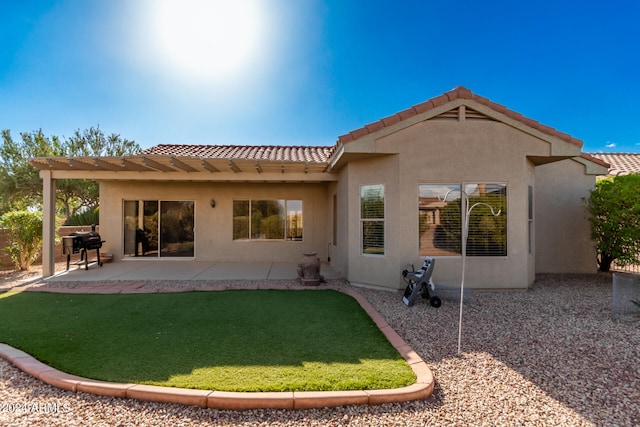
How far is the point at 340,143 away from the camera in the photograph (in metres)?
7.83

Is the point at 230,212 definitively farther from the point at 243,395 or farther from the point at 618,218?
the point at 618,218

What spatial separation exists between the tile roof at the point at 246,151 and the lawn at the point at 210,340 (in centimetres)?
707

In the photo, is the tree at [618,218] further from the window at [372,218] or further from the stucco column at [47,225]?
the stucco column at [47,225]

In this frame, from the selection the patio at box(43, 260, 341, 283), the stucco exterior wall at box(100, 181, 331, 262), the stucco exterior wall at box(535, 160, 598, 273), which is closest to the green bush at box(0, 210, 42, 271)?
the patio at box(43, 260, 341, 283)

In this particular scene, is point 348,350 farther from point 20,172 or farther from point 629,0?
point 20,172

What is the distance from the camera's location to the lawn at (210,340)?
139 inches

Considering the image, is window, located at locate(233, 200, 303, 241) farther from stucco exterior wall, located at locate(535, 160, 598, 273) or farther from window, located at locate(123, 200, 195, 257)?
stucco exterior wall, located at locate(535, 160, 598, 273)

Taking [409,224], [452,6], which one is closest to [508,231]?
[409,224]

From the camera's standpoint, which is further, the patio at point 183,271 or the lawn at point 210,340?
the patio at point 183,271

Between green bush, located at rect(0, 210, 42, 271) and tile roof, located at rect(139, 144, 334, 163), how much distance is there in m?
4.68

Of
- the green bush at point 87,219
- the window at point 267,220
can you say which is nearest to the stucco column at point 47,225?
the window at point 267,220

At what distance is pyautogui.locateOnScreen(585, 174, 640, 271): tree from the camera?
864 cm

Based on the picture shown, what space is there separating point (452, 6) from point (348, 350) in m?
12.8

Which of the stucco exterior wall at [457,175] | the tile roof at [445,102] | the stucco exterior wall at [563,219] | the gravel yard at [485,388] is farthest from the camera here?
the stucco exterior wall at [563,219]
